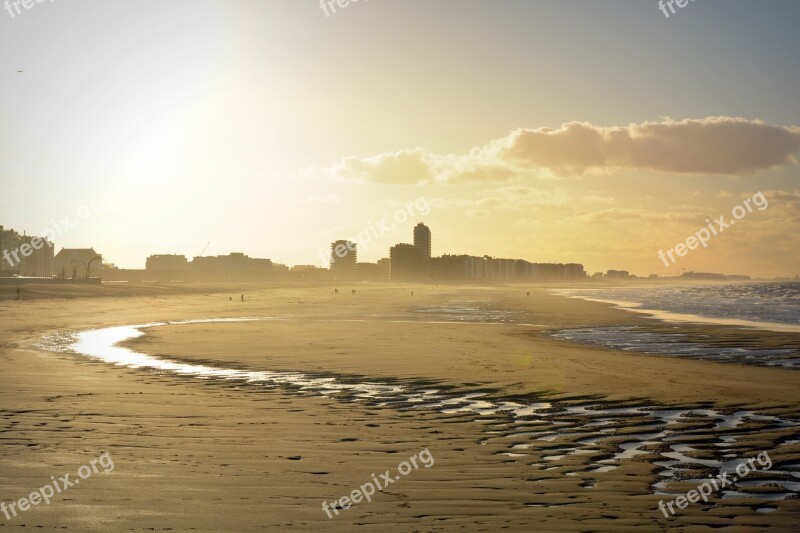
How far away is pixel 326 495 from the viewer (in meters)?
7.91

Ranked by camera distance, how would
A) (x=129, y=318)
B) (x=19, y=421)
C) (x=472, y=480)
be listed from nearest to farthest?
(x=472, y=480) < (x=19, y=421) < (x=129, y=318)

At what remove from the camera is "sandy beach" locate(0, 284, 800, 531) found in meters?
7.24

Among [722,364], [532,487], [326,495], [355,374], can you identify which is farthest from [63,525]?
[722,364]

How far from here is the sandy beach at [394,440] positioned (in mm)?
7238

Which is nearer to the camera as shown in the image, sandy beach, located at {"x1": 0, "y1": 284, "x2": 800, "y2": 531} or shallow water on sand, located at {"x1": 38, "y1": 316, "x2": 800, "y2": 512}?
sandy beach, located at {"x1": 0, "y1": 284, "x2": 800, "y2": 531}

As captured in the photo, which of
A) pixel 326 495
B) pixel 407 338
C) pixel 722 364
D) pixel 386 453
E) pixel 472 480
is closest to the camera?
pixel 326 495

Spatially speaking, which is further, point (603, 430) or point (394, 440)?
point (603, 430)

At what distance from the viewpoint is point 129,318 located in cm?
4756

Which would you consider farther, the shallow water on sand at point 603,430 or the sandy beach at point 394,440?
the shallow water on sand at point 603,430

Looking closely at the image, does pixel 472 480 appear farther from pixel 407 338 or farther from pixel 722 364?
pixel 407 338

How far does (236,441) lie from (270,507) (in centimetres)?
354

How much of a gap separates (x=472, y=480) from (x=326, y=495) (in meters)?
1.89

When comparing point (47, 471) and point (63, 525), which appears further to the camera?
point (47, 471)

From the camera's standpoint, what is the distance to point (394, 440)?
11039mm
